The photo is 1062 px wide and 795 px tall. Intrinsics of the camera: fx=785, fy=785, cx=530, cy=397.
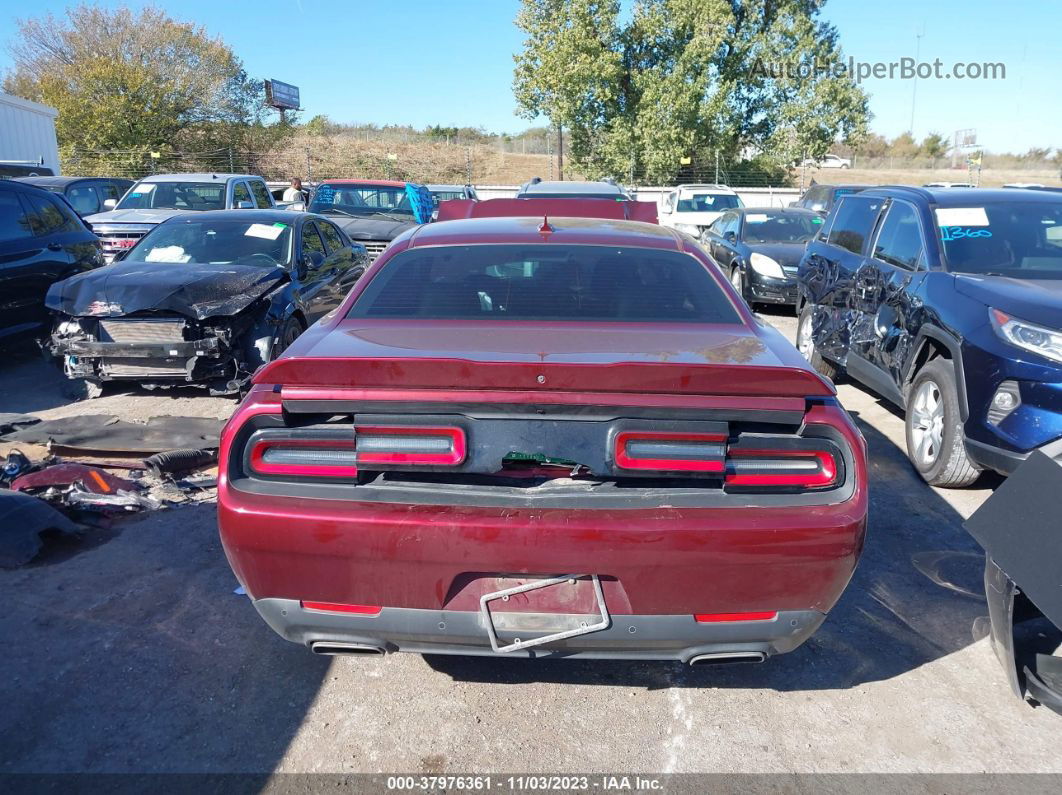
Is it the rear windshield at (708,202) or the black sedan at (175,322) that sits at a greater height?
the rear windshield at (708,202)

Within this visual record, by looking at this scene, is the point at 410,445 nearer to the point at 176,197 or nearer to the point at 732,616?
the point at 732,616

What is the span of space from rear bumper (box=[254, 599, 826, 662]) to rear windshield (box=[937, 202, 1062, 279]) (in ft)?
12.5

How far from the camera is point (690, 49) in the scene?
3053 centimetres

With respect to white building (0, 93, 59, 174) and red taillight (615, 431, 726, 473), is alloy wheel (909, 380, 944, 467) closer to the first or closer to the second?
red taillight (615, 431, 726, 473)

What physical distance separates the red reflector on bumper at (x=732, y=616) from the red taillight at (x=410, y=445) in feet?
2.89

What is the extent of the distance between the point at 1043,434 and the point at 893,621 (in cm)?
146

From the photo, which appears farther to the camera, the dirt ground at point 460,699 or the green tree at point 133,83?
the green tree at point 133,83

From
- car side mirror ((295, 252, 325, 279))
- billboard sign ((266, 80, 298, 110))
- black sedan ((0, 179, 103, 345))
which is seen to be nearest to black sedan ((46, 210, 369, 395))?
car side mirror ((295, 252, 325, 279))

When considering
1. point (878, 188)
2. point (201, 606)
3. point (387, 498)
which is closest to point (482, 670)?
point (387, 498)

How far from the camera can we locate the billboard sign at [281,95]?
42.1 metres

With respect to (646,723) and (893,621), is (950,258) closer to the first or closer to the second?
(893,621)

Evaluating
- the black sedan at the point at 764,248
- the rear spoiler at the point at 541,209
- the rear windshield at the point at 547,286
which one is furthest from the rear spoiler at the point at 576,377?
the black sedan at the point at 764,248

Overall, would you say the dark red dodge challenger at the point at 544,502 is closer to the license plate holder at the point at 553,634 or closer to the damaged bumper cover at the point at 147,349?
the license plate holder at the point at 553,634

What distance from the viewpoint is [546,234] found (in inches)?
144
